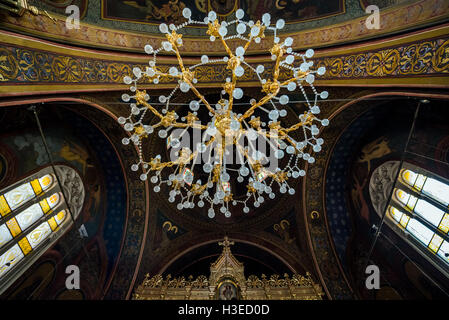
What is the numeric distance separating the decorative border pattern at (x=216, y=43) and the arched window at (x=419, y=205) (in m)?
3.31

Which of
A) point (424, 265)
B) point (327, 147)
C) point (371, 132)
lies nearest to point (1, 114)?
point (327, 147)

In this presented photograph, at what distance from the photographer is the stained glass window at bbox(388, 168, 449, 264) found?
4.51 m

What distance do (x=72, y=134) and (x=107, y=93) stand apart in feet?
7.25

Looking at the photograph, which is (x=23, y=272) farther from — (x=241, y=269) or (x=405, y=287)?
(x=405, y=287)

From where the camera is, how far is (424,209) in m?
4.89

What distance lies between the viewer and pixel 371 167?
6.24m

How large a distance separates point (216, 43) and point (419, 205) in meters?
6.42

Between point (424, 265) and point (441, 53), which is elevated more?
point (441, 53)

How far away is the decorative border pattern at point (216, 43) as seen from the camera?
342 cm

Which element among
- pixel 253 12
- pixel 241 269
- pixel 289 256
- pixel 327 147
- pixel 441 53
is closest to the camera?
A: pixel 441 53

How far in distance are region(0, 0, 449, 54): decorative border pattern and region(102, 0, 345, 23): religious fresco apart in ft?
1.16

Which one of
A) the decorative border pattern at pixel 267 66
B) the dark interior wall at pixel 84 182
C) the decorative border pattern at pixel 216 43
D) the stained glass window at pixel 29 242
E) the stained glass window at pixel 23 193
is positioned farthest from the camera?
the dark interior wall at pixel 84 182

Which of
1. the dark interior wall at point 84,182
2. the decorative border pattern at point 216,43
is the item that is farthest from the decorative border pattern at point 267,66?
the dark interior wall at point 84,182

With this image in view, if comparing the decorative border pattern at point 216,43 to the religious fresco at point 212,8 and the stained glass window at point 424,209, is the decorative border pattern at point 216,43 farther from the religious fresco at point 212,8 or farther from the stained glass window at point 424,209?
the stained glass window at point 424,209
